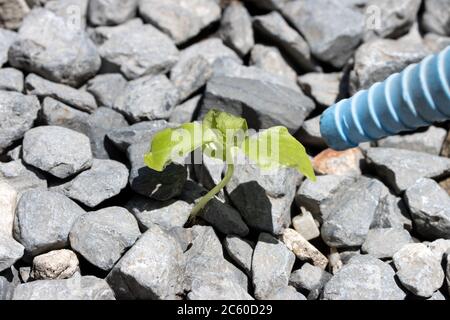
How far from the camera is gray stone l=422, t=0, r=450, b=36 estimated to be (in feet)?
8.82

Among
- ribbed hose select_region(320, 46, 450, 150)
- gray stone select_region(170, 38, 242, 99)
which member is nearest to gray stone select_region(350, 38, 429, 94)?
A: ribbed hose select_region(320, 46, 450, 150)

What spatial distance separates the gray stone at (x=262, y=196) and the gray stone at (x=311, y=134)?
28cm

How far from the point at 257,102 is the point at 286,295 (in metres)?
0.73

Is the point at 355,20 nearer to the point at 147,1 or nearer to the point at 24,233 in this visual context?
the point at 147,1

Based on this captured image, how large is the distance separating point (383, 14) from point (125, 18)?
0.99 m

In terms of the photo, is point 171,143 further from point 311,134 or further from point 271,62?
point 271,62

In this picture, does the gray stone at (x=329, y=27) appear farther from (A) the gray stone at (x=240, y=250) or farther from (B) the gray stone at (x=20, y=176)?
(B) the gray stone at (x=20, y=176)

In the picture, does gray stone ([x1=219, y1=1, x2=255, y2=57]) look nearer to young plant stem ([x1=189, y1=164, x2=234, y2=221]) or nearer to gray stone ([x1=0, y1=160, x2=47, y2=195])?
young plant stem ([x1=189, y1=164, x2=234, y2=221])

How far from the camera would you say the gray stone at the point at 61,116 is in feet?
6.66

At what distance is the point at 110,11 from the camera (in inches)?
96.7

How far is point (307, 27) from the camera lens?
2.45 m

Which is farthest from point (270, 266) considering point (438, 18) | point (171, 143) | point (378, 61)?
point (438, 18)

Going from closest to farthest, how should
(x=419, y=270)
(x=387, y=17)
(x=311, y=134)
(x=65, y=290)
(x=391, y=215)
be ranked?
(x=65, y=290) → (x=419, y=270) → (x=391, y=215) → (x=311, y=134) → (x=387, y=17)

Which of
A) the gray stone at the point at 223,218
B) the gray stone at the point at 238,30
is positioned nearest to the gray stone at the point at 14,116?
the gray stone at the point at 223,218
